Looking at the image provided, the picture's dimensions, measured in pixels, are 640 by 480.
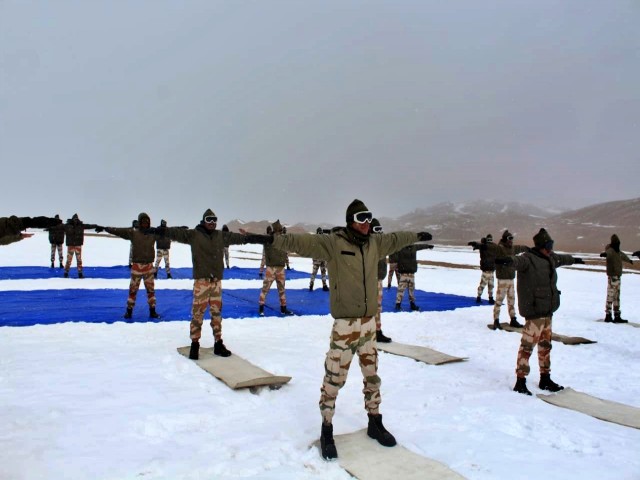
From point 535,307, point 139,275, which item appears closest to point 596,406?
point 535,307

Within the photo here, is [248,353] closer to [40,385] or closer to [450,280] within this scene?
Result: [40,385]

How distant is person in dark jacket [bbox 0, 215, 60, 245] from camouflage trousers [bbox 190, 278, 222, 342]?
3.44 m

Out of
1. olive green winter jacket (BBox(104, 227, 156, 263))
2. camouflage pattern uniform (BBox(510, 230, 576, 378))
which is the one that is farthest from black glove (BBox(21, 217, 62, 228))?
olive green winter jacket (BBox(104, 227, 156, 263))

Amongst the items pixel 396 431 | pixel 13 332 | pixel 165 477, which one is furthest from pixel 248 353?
pixel 13 332

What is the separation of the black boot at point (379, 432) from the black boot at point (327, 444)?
513 mm

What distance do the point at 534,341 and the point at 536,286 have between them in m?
0.83

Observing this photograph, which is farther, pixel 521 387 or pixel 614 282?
pixel 614 282

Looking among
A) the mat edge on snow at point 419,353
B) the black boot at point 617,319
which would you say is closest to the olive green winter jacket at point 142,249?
the mat edge on snow at point 419,353

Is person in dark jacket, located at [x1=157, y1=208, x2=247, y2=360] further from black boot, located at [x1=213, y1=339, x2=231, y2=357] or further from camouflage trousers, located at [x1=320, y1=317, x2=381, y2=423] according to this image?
camouflage trousers, located at [x1=320, y1=317, x2=381, y2=423]

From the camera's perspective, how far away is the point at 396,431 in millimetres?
5328

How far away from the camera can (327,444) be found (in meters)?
4.61

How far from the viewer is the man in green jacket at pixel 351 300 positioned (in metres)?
4.83

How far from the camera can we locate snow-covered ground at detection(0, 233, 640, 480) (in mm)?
4438

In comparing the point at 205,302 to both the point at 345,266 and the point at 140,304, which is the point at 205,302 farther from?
the point at 140,304
